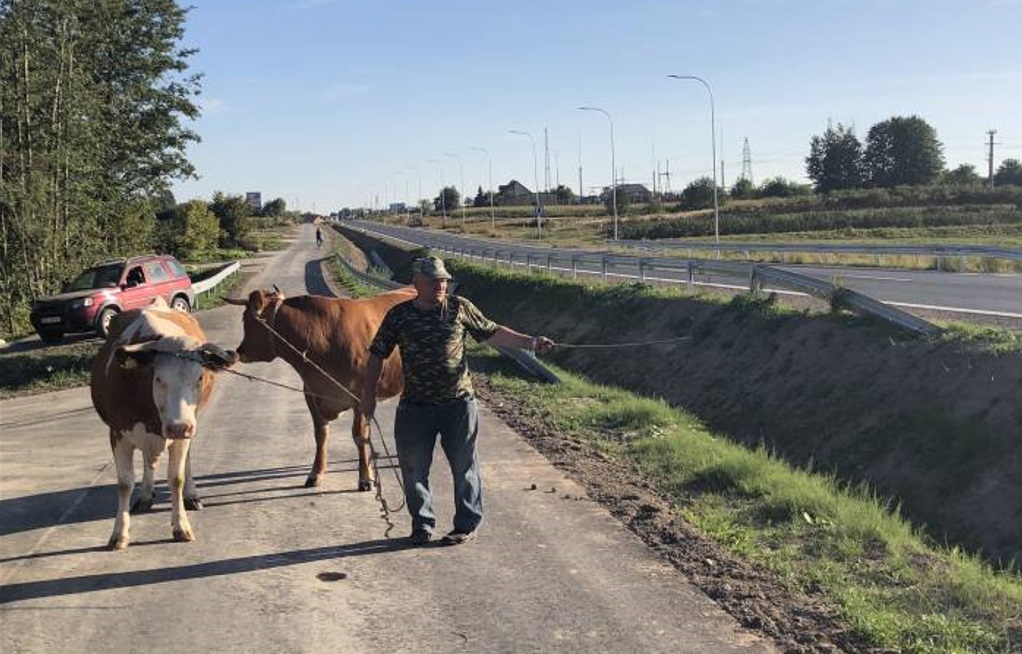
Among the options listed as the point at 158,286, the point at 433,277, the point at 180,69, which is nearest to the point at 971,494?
the point at 433,277

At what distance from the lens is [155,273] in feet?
81.3

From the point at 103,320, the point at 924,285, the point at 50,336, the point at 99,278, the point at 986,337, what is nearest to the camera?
the point at 986,337

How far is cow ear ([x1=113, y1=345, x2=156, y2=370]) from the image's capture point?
6.12 m

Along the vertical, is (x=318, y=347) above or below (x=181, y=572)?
above

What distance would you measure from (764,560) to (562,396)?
7.16 metres

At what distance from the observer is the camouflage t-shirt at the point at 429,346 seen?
6270mm

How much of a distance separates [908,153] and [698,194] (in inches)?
1169

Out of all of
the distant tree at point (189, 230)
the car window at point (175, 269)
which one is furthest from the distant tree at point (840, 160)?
the car window at point (175, 269)

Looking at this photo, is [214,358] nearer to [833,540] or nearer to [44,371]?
[833,540]

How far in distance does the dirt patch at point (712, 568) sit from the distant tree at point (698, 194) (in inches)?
3991

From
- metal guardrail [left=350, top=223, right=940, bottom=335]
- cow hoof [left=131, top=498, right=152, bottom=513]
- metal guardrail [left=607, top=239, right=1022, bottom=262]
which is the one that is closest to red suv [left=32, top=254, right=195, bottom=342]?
metal guardrail [left=350, top=223, right=940, bottom=335]

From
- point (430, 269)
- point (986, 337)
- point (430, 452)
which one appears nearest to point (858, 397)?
point (986, 337)

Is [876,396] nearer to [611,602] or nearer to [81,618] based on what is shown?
[611,602]

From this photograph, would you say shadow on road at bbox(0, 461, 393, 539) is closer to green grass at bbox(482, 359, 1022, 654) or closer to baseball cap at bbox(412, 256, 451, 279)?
baseball cap at bbox(412, 256, 451, 279)
